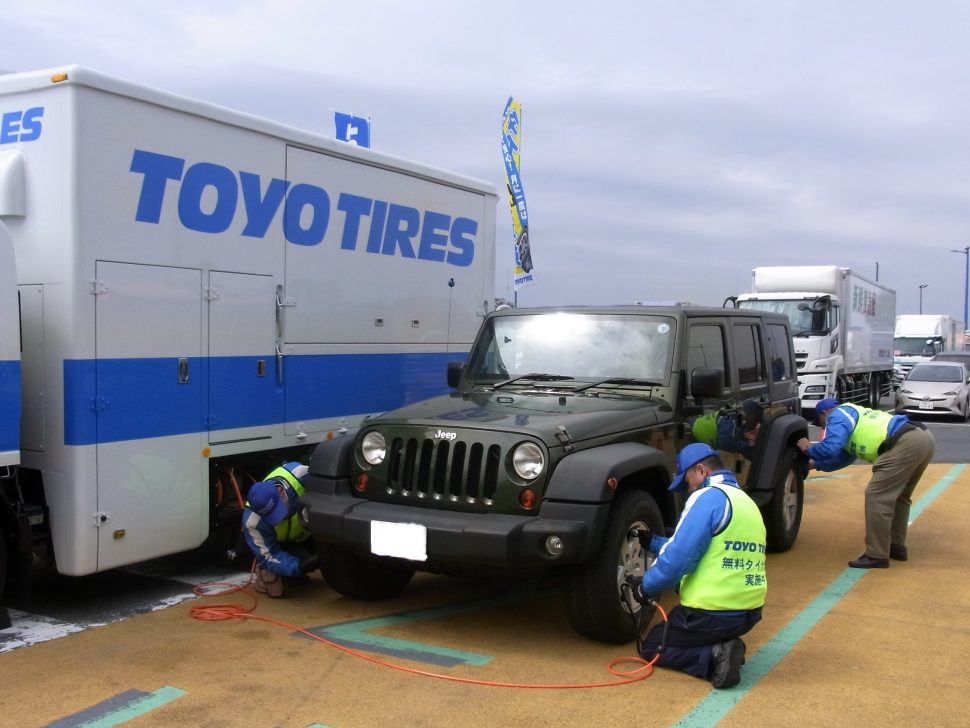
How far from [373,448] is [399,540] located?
2.30 feet

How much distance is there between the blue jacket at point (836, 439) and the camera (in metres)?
7.08

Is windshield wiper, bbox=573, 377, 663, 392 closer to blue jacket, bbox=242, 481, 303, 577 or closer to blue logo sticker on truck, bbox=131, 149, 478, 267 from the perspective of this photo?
blue jacket, bbox=242, 481, 303, 577

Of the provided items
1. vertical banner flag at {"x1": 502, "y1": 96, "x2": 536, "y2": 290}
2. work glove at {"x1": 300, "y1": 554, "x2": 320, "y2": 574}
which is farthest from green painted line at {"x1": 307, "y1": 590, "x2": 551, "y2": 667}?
vertical banner flag at {"x1": 502, "y1": 96, "x2": 536, "y2": 290}

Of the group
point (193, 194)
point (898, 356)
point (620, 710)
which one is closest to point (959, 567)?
point (620, 710)

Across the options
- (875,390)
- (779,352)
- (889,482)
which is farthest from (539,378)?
(875,390)

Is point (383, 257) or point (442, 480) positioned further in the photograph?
point (383, 257)

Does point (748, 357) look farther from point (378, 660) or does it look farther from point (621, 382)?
point (378, 660)

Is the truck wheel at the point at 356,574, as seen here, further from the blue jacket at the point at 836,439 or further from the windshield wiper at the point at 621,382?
the blue jacket at the point at 836,439

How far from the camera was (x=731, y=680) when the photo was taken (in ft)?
14.9

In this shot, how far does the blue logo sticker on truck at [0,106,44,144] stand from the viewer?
5.36 metres

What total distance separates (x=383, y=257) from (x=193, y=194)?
1980 mm

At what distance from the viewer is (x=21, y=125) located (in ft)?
17.8

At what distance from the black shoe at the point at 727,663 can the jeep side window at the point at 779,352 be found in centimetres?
345

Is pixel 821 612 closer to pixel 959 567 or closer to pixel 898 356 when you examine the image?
pixel 959 567
